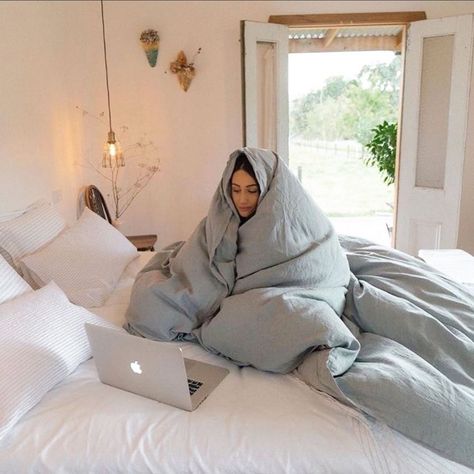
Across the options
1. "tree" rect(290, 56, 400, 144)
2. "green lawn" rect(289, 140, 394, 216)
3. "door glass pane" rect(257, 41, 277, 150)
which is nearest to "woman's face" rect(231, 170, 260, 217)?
"door glass pane" rect(257, 41, 277, 150)

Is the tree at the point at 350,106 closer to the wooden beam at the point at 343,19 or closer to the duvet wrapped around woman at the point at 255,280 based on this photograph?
the wooden beam at the point at 343,19

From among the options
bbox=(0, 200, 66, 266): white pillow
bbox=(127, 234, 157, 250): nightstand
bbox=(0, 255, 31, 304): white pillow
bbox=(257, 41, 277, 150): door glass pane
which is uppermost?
bbox=(257, 41, 277, 150): door glass pane

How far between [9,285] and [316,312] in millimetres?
962

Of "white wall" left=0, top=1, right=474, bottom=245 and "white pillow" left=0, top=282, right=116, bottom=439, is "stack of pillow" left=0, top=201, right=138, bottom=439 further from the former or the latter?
"white wall" left=0, top=1, right=474, bottom=245

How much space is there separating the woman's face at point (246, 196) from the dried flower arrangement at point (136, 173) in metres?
2.03

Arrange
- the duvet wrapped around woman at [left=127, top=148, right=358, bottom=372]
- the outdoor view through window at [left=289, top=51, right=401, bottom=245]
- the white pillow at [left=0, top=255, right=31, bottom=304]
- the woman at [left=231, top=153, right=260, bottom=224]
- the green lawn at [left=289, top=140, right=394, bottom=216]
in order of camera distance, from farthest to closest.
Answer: the green lawn at [left=289, top=140, right=394, bottom=216]
the outdoor view through window at [left=289, top=51, right=401, bottom=245]
the woman at [left=231, top=153, right=260, bottom=224]
the white pillow at [left=0, top=255, right=31, bottom=304]
the duvet wrapped around woman at [left=127, top=148, right=358, bottom=372]

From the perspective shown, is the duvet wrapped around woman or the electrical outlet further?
the electrical outlet

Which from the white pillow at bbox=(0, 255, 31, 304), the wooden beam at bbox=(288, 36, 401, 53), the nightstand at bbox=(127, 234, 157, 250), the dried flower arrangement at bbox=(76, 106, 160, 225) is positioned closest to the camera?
the white pillow at bbox=(0, 255, 31, 304)

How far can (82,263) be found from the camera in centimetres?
179

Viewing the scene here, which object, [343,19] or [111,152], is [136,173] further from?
[343,19]

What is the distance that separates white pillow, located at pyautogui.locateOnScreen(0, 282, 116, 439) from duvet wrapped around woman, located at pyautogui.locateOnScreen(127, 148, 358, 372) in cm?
21

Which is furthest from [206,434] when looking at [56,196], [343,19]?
[343,19]

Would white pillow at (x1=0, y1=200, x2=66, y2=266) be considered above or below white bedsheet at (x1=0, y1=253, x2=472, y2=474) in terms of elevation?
above

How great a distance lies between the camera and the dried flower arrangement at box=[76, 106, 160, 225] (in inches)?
133
